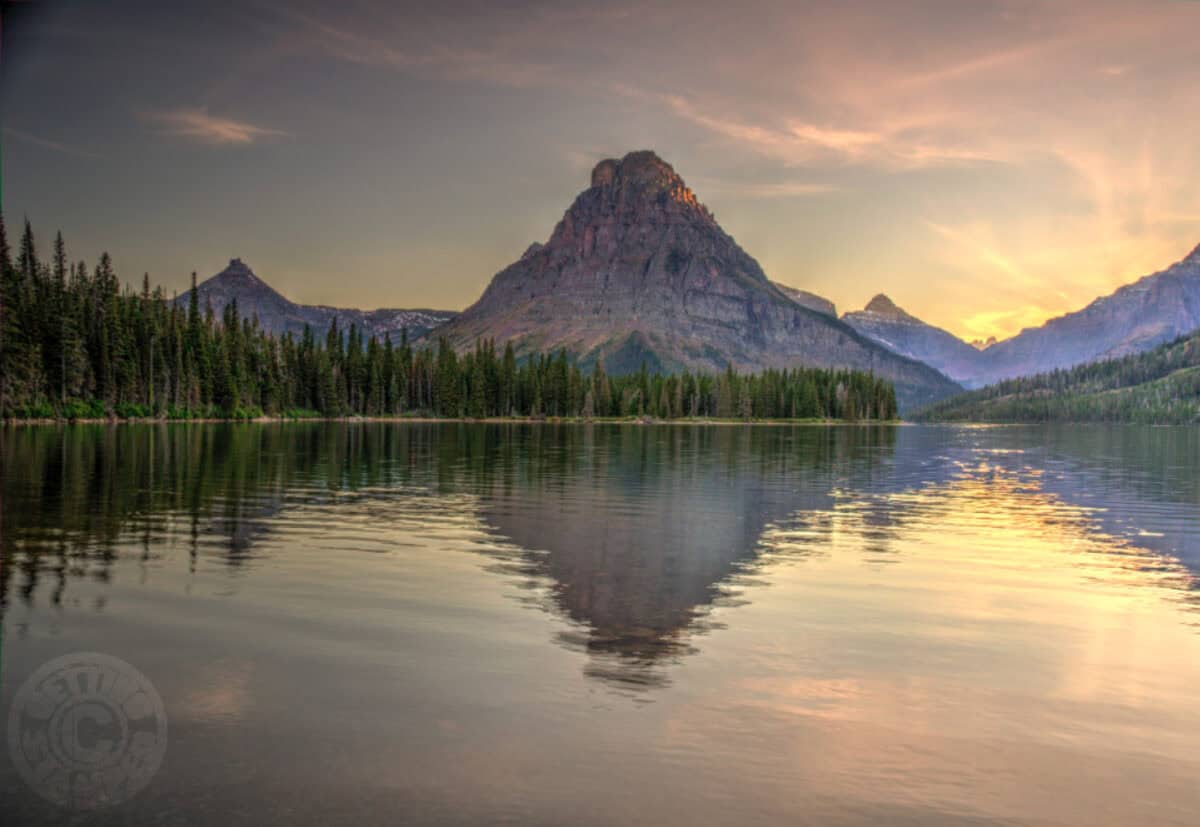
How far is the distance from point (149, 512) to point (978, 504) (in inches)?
1597

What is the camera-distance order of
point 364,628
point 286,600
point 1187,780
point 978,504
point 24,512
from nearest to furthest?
point 1187,780 → point 364,628 → point 286,600 → point 24,512 → point 978,504

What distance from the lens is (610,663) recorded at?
16.3 m

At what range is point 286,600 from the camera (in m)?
21.1

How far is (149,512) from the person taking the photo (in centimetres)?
3638

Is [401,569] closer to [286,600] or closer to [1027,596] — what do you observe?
[286,600]

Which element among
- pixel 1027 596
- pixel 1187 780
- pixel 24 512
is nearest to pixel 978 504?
pixel 1027 596

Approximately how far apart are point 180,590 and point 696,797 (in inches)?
628

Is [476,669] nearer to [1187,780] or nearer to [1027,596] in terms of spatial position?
[1187,780]

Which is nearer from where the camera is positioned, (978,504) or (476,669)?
(476,669)

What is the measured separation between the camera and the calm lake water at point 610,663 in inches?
428

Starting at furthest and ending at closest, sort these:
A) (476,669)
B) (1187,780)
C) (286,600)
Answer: (286,600), (476,669), (1187,780)

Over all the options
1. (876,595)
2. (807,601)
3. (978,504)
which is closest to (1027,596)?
(876,595)

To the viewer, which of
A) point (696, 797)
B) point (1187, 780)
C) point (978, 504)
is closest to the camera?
point (696, 797)

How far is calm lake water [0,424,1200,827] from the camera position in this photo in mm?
10867
